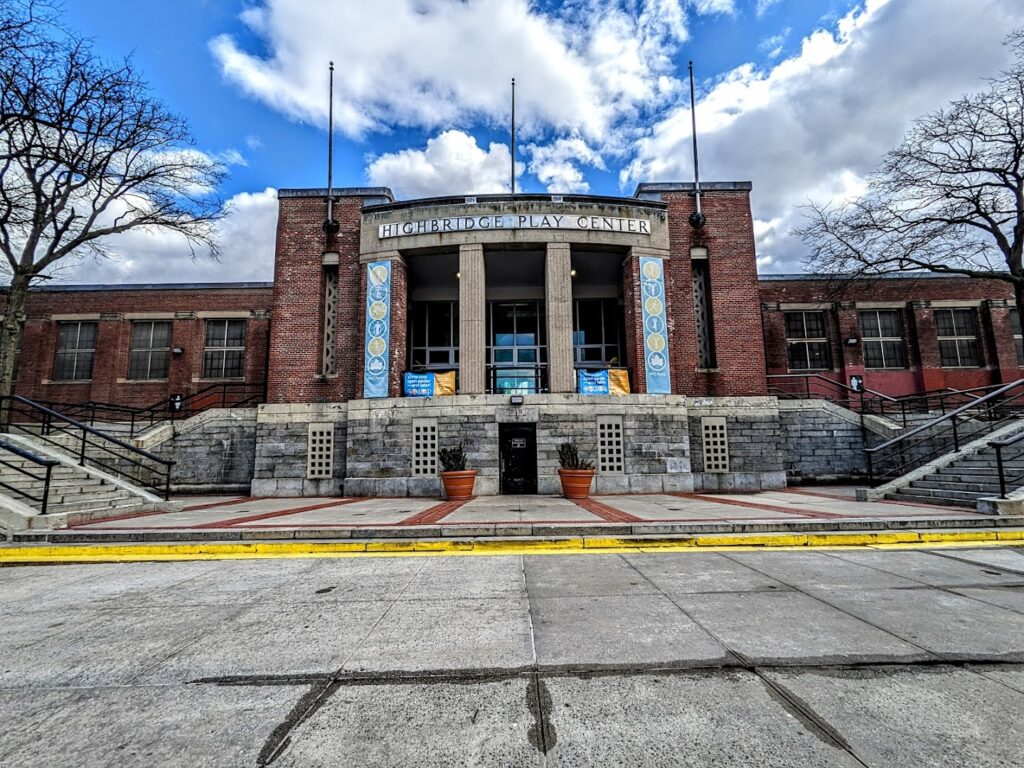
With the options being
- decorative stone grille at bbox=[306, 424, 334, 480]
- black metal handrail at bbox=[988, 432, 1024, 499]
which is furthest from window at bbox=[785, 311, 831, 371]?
decorative stone grille at bbox=[306, 424, 334, 480]

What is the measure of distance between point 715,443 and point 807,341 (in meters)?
11.2

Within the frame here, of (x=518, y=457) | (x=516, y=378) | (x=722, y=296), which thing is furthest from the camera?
(x=516, y=378)

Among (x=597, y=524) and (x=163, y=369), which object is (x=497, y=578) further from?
(x=163, y=369)

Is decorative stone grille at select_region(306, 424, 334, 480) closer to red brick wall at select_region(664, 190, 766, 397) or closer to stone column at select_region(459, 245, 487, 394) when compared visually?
stone column at select_region(459, 245, 487, 394)

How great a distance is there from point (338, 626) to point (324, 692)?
1091 millimetres

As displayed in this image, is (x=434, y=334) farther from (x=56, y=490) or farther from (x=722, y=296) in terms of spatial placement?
(x=56, y=490)

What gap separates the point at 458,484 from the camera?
501 inches

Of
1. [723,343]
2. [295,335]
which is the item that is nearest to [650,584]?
[723,343]

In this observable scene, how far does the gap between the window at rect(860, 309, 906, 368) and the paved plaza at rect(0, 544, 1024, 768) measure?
2146 centimetres

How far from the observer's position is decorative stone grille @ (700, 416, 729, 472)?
49.6 ft

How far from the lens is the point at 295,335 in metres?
15.8

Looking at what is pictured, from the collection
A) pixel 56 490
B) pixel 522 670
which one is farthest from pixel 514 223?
pixel 522 670

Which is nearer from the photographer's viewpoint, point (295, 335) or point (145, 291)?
point (295, 335)

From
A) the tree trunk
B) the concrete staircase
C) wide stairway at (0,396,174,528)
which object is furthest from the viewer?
the tree trunk
